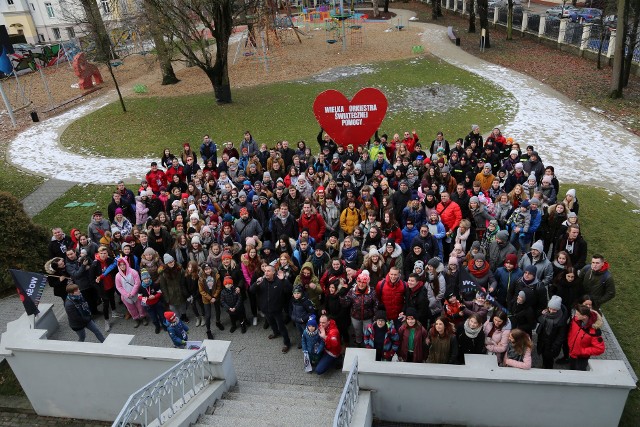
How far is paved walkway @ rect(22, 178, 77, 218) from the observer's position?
1523 cm

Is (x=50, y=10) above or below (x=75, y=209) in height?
above

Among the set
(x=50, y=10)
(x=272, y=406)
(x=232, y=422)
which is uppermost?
(x=50, y=10)

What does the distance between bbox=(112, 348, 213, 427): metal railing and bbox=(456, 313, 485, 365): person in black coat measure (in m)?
3.74

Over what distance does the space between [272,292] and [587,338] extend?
4783 millimetres

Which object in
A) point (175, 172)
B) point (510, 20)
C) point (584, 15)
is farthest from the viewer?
point (584, 15)

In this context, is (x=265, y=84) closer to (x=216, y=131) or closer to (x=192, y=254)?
(x=216, y=131)

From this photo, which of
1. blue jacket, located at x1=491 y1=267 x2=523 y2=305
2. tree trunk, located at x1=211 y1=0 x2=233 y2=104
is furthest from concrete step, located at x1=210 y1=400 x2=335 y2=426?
tree trunk, located at x1=211 y1=0 x2=233 y2=104

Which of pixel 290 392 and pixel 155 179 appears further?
pixel 155 179

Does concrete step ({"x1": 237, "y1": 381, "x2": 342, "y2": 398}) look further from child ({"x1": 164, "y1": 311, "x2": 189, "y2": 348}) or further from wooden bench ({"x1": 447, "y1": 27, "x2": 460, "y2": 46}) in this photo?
wooden bench ({"x1": 447, "y1": 27, "x2": 460, "y2": 46})

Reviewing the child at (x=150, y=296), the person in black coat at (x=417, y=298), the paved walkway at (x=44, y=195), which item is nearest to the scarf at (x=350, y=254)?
the person in black coat at (x=417, y=298)

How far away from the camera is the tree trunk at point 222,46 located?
22.2m

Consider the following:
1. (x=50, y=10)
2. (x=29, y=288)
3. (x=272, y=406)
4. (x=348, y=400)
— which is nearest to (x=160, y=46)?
(x=29, y=288)

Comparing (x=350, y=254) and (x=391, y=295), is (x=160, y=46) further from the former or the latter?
(x=391, y=295)

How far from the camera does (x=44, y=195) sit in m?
16.1
